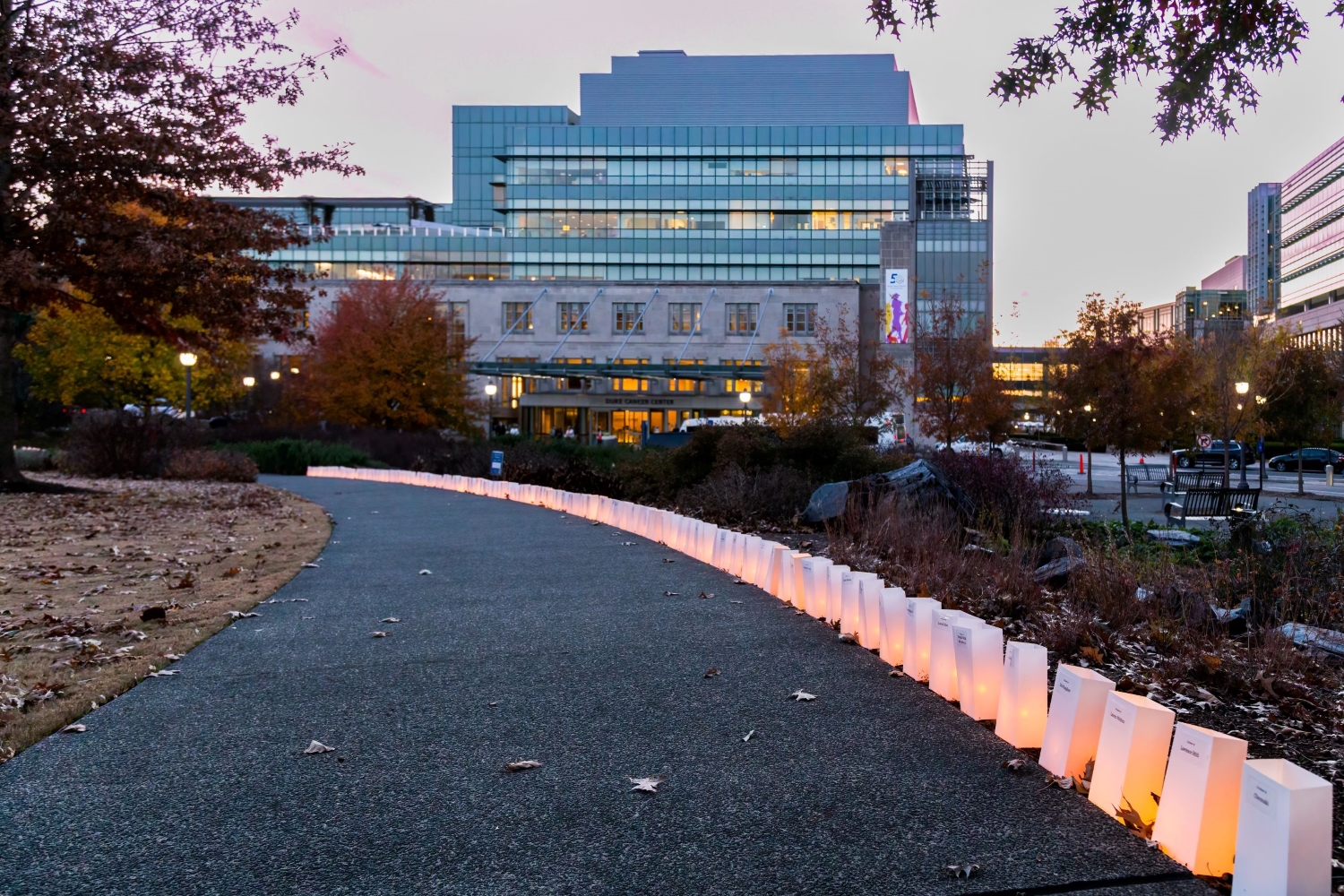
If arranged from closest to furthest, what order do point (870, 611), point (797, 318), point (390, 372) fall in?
point (870, 611), point (390, 372), point (797, 318)

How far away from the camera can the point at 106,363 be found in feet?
156

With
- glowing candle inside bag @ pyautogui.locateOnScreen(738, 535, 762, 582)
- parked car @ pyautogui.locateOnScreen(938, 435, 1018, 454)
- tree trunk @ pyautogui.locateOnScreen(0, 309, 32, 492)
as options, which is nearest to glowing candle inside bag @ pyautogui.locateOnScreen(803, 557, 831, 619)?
glowing candle inside bag @ pyautogui.locateOnScreen(738, 535, 762, 582)

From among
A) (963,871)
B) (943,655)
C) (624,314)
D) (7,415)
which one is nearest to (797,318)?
(624,314)

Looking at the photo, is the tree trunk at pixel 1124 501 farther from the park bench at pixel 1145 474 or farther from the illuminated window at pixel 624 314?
the illuminated window at pixel 624 314

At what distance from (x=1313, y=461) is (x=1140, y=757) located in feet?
174

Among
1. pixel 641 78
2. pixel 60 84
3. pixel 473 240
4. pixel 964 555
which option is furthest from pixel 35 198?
pixel 641 78

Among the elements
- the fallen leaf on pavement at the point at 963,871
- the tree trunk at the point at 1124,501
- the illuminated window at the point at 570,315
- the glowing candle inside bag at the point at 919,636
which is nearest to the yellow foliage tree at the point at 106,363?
the illuminated window at the point at 570,315

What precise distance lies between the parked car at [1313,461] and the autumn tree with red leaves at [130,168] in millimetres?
44063

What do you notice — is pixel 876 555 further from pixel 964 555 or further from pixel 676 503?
pixel 676 503

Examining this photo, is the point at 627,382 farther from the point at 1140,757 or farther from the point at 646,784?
the point at 1140,757

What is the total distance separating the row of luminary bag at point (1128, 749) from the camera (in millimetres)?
3387

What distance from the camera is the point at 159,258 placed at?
18859mm

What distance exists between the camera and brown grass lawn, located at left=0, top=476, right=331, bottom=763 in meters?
6.46

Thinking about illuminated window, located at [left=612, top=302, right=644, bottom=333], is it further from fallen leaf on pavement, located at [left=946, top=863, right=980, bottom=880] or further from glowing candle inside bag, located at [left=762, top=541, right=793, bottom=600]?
fallen leaf on pavement, located at [left=946, top=863, right=980, bottom=880]
